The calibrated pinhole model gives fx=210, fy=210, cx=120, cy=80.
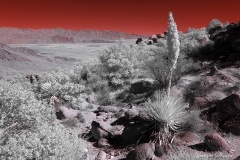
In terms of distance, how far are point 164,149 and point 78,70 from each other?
27.4ft

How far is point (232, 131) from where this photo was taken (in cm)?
452

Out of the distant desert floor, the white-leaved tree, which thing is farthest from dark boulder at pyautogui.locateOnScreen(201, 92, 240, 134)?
the distant desert floor

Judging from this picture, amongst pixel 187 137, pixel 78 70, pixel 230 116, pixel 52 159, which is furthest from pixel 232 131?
pixel 78 70

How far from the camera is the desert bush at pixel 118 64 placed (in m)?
10.6

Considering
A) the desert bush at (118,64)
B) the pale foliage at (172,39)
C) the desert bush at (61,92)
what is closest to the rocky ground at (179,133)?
the desert bush at (61,92)

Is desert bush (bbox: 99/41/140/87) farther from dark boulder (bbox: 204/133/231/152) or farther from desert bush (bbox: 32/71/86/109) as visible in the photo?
dark boulder (bbox: 204/133/231/152)

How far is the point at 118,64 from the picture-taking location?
432 inches

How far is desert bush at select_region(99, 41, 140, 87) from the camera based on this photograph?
34.8ft

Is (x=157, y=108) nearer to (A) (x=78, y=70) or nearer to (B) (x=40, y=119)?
(B) (x=40, y=119)

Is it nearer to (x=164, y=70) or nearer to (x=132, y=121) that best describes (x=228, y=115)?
(x=132, y=121)

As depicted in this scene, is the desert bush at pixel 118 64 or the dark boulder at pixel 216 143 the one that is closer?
the dark boulder at pixel 216 143

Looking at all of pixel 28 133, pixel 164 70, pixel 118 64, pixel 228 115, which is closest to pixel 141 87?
pixel 164 70

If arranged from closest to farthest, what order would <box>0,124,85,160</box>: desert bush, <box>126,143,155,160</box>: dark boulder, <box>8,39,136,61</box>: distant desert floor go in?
<box>0,124,85,160</box>: desert bush, <box>126,143,155,160</box>: dark boulder, <box>8,39,136,61</box>: distant desert floor

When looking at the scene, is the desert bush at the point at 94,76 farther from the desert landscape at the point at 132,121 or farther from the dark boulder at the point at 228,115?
the dark boulder at the point at 228,115
